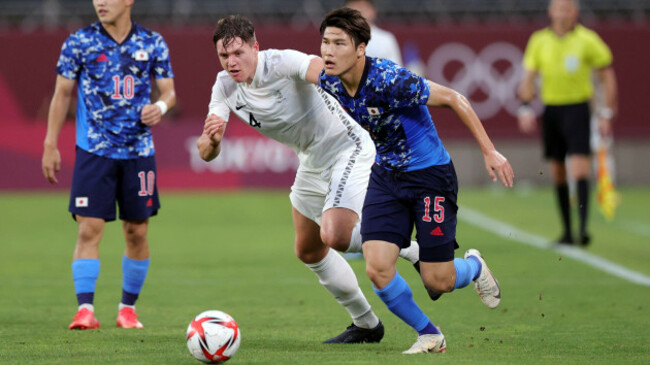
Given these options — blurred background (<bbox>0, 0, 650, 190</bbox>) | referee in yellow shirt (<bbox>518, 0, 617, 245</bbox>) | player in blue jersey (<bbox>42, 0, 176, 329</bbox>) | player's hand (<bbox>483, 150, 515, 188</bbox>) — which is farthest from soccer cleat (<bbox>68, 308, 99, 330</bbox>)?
blurred background (<bbox>0, 0, 650, 190</bbox>)

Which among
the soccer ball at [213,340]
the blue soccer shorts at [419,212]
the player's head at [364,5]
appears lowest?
the soccer ball at [213,340]

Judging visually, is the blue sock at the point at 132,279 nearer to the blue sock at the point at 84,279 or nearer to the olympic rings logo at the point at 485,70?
the blue sock at the point at 84,279

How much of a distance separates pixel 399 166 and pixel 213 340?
1.46 m

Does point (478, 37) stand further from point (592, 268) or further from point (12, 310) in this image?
point (12, 310)

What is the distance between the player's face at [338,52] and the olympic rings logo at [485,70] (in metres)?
14.6

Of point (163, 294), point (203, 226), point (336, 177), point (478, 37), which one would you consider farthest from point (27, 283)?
point (478, 37)

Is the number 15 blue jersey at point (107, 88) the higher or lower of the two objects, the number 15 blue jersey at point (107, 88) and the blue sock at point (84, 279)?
the higher

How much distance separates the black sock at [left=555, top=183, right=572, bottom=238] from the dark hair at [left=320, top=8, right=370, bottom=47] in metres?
6.16

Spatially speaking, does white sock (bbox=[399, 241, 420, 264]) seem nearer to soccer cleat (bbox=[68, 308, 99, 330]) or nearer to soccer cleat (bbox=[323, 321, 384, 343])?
soccer cleat (bbox=[323, 321, 384, 343])

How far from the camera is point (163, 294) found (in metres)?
8.74

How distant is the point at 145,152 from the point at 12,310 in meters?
1.57

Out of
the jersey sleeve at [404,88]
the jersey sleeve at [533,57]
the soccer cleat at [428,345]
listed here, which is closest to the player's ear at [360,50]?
A: the jersey sleeve at [404,88]

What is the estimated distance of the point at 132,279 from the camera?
7.33m

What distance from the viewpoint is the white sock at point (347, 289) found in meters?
6.52
